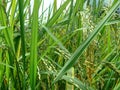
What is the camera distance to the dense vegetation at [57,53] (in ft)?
1.99

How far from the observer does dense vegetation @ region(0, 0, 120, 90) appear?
605 millimetres

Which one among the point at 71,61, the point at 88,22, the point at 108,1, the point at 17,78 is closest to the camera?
the point at 71,61

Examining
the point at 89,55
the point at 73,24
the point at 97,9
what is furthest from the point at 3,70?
the point at 97,9

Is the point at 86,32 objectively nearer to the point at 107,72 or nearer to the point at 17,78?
the point at 17,78

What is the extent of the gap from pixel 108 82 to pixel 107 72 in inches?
6.0

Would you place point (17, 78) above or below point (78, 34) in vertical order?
below

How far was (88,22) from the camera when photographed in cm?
69

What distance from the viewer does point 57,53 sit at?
0.98 metres

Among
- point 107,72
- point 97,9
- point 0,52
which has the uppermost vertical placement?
point 97,9

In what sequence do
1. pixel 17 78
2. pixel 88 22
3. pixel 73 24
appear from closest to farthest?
pixel 88 22 < pixel 17 78 < pixel 73 24

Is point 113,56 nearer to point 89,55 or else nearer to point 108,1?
point 108,1

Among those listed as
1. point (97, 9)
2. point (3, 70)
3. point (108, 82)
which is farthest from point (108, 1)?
point (3, 70)

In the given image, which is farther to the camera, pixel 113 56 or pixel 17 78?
pixel 113 56

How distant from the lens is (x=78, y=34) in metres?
1.10
